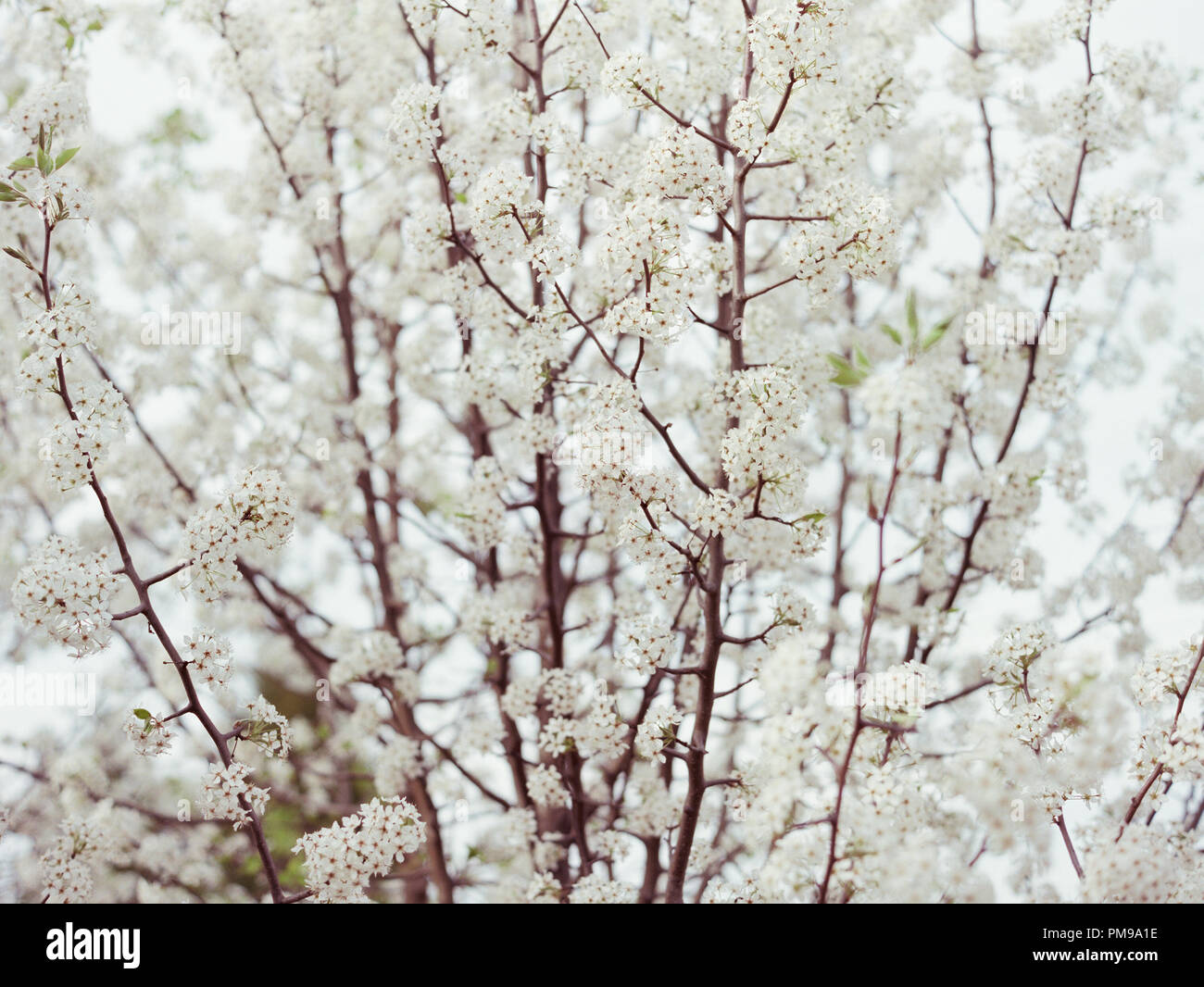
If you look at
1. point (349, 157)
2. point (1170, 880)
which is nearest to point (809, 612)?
point (1170, 880)

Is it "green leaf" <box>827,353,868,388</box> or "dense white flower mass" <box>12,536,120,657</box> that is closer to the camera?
"green leaf" <box>827,353,868,388</box>

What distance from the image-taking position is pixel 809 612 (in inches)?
98.9

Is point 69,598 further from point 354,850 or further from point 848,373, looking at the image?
point 848,373

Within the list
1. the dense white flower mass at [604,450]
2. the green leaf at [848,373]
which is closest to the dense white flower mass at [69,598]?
the dense white flower mass at [604,450]

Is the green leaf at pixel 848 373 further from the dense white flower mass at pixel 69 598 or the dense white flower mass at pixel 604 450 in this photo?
the dense white flower mass at pixel 69 598

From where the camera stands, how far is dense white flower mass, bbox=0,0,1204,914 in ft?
7.05

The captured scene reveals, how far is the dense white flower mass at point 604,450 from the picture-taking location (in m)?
2.15

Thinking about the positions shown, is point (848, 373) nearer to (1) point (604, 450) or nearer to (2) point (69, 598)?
(1) point (604, 450)

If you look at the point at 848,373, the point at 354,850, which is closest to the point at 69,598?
the point at 354,850

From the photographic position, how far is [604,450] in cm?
224

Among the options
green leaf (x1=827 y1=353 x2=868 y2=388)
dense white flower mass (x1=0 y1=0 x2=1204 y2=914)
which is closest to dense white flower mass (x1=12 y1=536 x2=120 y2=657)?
dense white flower mass (x1=0 y1=0 x2=1204 y2=914)

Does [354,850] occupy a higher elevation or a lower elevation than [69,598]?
lower

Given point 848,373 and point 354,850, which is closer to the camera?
point 848,373

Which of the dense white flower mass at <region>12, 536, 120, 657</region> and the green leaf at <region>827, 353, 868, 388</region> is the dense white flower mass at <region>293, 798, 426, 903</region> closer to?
the dense white flower mass at <region>12, 536, 120, 657</region>
